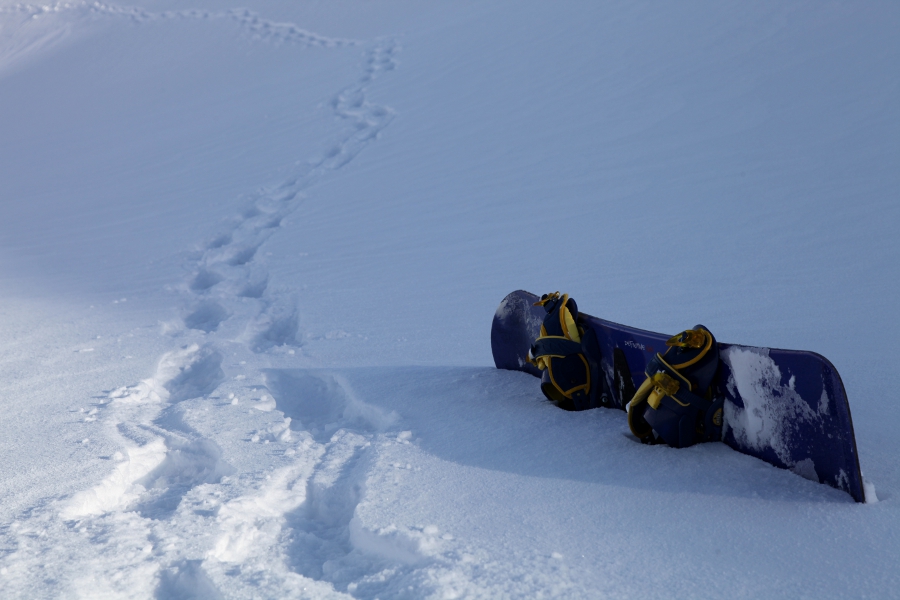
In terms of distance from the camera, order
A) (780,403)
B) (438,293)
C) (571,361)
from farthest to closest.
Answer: (438,293)
(571,361)
(780,403)

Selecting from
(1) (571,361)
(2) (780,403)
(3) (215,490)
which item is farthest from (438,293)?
(2) (780,403)

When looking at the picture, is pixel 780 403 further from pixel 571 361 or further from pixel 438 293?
pixel 438 293

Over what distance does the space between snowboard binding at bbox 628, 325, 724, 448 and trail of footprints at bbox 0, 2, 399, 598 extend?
93cm

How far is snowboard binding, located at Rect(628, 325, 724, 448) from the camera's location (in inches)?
79.3

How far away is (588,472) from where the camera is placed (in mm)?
2018

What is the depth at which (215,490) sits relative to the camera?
2.07 meters

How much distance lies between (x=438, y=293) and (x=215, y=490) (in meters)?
2.14

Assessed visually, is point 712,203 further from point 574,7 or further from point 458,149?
point 574,7

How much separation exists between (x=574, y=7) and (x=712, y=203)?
5167 millimetres

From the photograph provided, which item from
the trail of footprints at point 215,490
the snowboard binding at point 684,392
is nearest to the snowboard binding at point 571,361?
the snowboard binding at point 684,392

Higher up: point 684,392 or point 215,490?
point 684,392

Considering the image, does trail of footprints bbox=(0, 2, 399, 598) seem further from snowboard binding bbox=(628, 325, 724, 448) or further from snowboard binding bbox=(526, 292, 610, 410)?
snowboard binding bbox=(628, 325, 724, 448)

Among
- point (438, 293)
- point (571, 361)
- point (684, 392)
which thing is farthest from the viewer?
point (438, 293)

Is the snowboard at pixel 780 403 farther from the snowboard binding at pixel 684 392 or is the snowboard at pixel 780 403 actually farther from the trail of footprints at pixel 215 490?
the trail of footprints at pixel 215 490
